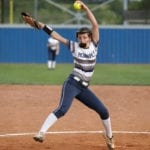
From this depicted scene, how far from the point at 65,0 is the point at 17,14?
3418mm

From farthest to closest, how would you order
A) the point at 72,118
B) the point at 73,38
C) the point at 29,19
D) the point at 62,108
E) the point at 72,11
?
the point at 72,11, the point at 73,38, the point at 72,118, the point at 29,19, the point at 62,108

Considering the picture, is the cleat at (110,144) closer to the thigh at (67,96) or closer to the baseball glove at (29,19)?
the thigh at (67,96)

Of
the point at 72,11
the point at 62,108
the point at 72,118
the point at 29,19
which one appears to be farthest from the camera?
the point at 72,11

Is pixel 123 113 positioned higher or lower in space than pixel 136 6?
lower

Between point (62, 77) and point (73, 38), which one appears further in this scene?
point (73, 38)

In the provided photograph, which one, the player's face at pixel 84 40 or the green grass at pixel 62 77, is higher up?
the player's face at pixel 84 40

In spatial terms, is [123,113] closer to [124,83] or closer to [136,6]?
[124,83]

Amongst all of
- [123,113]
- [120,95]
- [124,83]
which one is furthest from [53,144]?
[124,83]

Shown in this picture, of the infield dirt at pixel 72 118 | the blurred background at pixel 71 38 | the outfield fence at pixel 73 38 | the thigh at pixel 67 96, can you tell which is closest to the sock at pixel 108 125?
the infield dirt at pixel 72 118

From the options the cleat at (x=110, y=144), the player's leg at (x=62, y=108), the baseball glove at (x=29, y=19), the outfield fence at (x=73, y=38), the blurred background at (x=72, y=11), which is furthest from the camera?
the blurred background at (x=72, y=11)

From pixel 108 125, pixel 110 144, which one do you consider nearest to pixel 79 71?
pixel 108 125

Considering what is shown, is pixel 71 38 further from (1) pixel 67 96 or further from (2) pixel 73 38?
(1) pixel 67 96

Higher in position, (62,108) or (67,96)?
(67,96)

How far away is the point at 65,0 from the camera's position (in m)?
36.9
